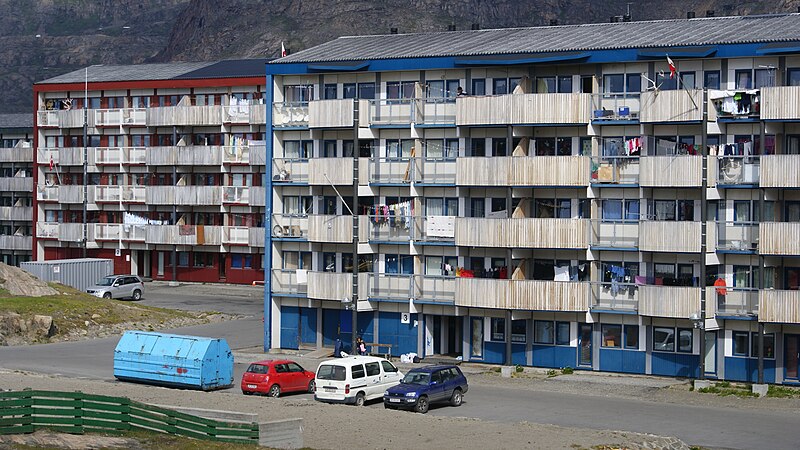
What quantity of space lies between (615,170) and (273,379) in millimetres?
18694

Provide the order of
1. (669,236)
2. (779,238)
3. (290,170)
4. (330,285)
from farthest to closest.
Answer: (290,170) < (330,285) < (669,236) < (779,238)

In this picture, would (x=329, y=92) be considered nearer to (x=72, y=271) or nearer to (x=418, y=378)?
(x=418, y=378)

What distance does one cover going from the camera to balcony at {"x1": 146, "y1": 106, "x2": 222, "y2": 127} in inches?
4250

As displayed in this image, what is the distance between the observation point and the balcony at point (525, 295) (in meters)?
62.2

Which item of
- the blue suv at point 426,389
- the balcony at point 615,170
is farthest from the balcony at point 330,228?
the blue suv at point 426,389

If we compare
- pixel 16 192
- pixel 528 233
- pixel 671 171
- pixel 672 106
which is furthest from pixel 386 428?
pixel 16 192

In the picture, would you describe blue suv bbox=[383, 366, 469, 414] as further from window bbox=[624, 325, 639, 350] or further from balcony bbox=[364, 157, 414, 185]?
balcony bbox=[364, 157, 414, 185]

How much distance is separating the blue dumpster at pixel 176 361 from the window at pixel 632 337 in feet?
59.5

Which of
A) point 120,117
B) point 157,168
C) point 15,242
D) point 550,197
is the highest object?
point 120,117

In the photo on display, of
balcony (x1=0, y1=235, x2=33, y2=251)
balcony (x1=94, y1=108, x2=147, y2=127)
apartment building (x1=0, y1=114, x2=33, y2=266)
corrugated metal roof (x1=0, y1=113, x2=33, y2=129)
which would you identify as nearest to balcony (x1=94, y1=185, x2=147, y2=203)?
balcony (x1=94, y1=108, x2=147, y2=127)

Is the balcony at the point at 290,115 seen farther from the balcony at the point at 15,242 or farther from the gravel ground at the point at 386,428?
the balcony at the point at 15,242

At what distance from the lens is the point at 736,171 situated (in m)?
59.5

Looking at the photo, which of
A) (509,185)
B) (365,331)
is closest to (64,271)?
(365,331)

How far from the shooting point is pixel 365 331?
68.8m
